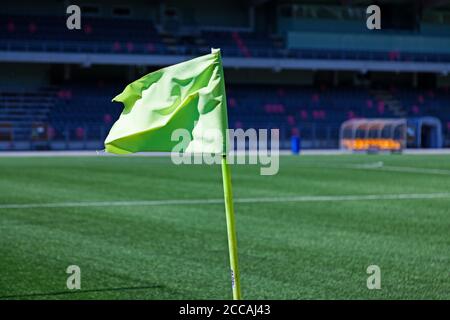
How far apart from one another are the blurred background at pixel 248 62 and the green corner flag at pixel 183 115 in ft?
121

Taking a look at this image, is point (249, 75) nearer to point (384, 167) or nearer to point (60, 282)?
point (384, 167)

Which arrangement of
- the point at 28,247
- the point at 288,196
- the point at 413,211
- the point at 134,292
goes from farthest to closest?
the point at 288,196 → the point at 413,211 → the point at 28,247 → the point at 134,292

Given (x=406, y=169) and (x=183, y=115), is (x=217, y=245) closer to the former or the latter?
(x=183, y=115)

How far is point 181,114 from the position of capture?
3.90 meters

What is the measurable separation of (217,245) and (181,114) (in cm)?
469

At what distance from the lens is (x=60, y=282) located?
6336mm

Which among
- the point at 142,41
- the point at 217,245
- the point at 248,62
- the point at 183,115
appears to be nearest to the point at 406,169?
the point at 217,245

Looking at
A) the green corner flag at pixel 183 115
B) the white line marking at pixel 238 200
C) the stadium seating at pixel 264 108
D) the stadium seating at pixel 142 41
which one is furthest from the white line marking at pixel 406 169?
the stadium seating at pixel 142 41

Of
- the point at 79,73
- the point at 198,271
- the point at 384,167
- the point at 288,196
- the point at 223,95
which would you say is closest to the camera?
the point at 223,95

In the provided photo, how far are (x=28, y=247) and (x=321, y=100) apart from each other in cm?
4179

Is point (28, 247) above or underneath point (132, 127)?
underneath

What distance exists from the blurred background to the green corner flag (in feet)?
121

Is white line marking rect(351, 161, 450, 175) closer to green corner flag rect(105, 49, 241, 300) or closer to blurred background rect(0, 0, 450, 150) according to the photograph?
green corner flag rect(105, 49, 241, 300)
